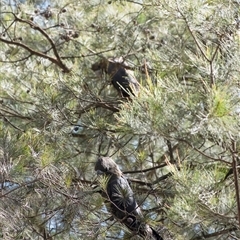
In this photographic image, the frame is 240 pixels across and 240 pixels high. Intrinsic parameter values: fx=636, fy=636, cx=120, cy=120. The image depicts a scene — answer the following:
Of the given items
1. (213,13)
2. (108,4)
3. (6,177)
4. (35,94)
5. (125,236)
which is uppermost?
(108,4)

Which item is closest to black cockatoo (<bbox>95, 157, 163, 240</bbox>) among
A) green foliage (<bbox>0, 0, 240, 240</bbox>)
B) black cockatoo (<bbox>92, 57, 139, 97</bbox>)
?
green foliage (<bbox>0, 0, 240, 240</bbox>)

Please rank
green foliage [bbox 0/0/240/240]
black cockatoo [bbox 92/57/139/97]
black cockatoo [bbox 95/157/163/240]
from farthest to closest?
black cockatoo [bbox 92/57/139/97] → black cockatoo [bbox 95/157/163/240] → green foliage [bbox 0/0/240/240]

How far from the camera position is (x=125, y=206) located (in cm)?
217

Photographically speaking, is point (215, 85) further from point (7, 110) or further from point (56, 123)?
point (7, 110)

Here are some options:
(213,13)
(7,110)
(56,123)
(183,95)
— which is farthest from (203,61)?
(7,110)

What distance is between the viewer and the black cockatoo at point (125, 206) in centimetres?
215

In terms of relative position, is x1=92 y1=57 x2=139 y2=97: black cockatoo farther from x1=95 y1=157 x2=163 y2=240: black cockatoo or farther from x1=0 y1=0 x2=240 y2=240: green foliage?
x1=95 y1=157 x2=163 y2=240: black cockatoo

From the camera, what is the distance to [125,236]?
2.19m

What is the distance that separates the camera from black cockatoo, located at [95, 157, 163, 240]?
215 cm

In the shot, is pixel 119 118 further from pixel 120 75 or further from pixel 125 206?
pixel 120 75

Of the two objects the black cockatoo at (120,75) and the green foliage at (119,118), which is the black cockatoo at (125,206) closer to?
the green foliage at (119,118)

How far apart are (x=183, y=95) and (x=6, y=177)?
2.05ft

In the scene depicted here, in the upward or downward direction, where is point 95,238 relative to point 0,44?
downward

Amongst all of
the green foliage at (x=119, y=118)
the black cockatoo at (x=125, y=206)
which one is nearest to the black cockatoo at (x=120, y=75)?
the green foliage at (x=119, y=118)
